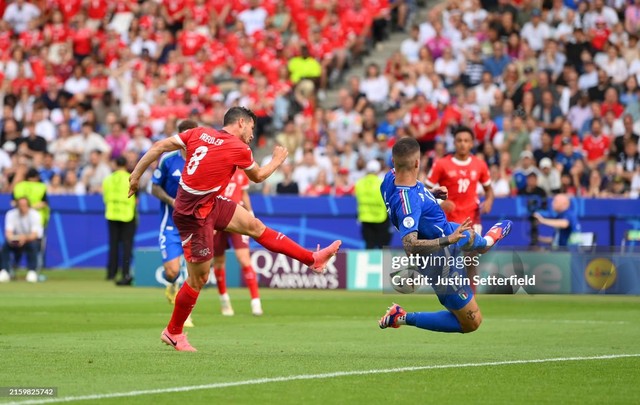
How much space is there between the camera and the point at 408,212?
1138 cm

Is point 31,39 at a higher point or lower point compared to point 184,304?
higher

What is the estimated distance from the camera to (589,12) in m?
29.1

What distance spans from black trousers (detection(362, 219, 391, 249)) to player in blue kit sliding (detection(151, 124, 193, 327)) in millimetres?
9707

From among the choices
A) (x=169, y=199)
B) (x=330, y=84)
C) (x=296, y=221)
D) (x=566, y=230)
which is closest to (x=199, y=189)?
(x=169, y=199)

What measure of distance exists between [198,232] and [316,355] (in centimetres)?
166

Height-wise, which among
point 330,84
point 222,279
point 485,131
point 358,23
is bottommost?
point 222,279

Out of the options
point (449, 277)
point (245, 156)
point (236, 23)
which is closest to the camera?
point (449, 277)

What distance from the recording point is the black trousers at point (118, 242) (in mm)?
26312

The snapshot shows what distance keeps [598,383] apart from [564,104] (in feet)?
60.3

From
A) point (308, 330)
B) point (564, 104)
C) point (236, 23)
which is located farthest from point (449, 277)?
point (236, 23)

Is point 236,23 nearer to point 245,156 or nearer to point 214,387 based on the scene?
point 245,156

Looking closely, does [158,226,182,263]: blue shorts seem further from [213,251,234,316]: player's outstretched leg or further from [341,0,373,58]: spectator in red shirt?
[341,0,373,58]: spectator in red shirt

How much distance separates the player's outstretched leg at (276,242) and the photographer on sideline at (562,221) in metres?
11.7

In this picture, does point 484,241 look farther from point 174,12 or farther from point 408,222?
point 174,12
